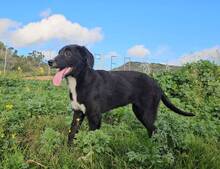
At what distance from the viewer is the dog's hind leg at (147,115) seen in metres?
6.70

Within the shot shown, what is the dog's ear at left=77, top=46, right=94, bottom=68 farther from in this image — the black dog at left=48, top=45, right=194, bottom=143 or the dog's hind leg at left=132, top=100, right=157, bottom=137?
the dog's hind leg at left=132, top=100, right=157, bottom=137

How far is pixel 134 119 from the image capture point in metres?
7.50

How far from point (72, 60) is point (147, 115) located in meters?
1.55

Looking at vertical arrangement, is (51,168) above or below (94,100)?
below

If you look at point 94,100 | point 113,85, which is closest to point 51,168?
point 94,100

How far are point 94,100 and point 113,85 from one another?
0.53 meters

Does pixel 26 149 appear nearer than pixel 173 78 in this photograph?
Yes

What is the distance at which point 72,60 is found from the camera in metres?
5.95

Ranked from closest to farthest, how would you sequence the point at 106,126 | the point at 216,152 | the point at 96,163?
the point at 96,163 < the point at 216,152 < the point at 106,126

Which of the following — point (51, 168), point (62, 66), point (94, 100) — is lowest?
point (51, 168)

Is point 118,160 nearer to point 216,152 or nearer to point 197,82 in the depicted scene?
point 216,152

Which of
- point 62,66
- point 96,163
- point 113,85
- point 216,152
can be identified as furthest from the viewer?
point 113,85

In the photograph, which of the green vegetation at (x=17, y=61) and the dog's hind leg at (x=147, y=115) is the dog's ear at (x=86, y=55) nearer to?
the dog's hind leg at (x=147, y=115)

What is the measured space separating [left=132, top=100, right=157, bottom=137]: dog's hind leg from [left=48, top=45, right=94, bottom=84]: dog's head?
120 cm
